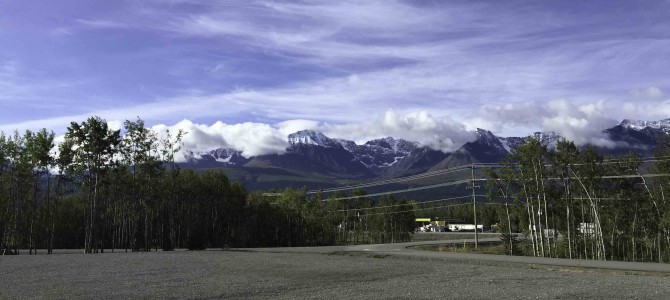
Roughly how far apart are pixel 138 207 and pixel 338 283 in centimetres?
5216

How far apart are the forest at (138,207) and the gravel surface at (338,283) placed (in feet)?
99.3

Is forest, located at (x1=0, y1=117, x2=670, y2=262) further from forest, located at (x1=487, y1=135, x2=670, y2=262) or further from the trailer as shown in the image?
the trailer

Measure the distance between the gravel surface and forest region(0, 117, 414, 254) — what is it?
30277mm

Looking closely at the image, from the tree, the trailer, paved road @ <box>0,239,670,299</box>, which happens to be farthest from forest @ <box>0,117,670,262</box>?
the trailer

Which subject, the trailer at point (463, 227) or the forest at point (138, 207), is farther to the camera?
the trailer at point (463, 227)

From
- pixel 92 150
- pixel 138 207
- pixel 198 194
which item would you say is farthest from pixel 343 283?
pixel 198 194

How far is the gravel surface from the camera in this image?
1691 cm

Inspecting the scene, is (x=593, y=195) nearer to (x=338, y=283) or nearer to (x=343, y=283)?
(x=343, y=283)

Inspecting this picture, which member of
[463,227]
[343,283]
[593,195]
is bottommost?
[463,227]

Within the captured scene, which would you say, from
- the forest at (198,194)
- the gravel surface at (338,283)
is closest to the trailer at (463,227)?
the forest at (198,194)

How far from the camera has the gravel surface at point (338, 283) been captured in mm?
16906

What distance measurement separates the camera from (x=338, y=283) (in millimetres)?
20609

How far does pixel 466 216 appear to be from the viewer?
186 m

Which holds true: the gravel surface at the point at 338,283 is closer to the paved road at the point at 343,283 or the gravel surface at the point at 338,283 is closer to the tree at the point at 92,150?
the paved road at the point at 343,283
